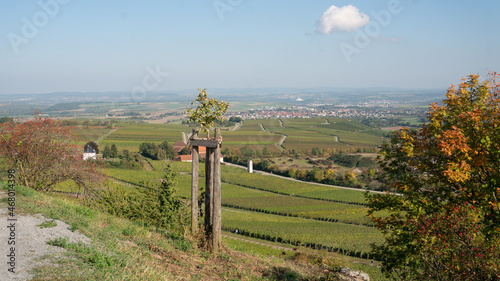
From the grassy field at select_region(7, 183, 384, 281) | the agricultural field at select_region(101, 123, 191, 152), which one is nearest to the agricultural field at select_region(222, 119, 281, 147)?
the agricultural field at select_region(101, 123, 191, 152)

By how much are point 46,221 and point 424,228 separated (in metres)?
7.58

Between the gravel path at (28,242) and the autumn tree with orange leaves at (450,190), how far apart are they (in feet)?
20.9

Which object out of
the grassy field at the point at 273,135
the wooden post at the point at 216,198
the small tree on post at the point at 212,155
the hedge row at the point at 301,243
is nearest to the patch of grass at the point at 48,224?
the small tree on post at the point at 212,155

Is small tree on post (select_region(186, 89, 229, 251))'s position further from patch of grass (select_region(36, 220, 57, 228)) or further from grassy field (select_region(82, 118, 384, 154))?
grassy field (select_region(82, 118, 384, 154))

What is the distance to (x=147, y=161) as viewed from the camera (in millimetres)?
67562

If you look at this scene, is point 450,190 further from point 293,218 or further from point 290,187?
point 290,187

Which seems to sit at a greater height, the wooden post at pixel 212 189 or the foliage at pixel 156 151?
the wooden post at pixel 212 189

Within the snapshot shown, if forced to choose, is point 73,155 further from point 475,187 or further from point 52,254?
point 475,187

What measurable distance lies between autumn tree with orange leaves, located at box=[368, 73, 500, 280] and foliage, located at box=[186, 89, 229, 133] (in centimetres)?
476

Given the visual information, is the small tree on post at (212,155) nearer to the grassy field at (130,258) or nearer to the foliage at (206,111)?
the foliage at (206,111)

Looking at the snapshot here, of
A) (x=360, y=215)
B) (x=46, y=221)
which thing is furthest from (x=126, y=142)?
(x=46, y=221)

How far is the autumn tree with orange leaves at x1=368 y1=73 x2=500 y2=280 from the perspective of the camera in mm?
6188

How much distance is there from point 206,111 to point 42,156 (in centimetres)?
692

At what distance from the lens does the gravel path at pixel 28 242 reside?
528 centimetres
